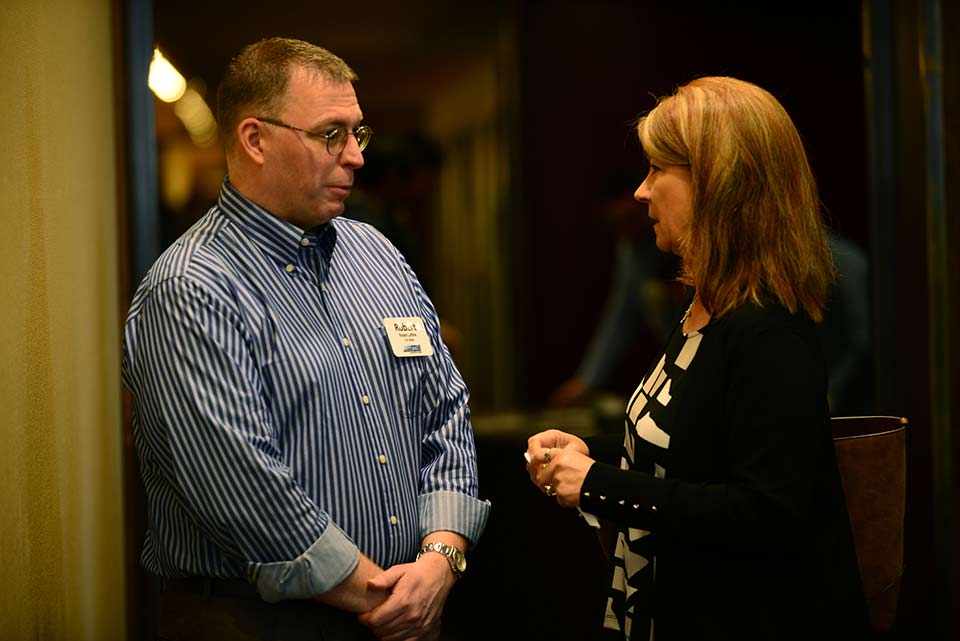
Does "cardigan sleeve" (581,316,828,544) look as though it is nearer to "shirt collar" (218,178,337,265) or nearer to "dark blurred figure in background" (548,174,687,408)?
"shirt collar" (218,178,337,265)

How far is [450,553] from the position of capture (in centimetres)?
190

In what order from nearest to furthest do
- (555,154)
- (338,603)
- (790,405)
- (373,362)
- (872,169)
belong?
(790,405)
(338,603)
(373,362)
(872,169)
(555,154)

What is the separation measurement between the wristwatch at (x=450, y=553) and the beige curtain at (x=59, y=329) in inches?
29.4

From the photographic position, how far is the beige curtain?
192cm

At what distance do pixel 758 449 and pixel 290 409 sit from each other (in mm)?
767

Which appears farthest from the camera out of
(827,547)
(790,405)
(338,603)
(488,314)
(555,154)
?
(488,314)

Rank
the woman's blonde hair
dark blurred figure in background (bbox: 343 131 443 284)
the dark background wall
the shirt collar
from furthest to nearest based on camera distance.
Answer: the dark background wall, dark blurred figure in background (bbox: 343 131 443 284), the shirt collar, the woman's blonde hair

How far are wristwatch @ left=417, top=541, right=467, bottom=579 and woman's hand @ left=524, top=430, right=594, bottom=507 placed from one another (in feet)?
0.73

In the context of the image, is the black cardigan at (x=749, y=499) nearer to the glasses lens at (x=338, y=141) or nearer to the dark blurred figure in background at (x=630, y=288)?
the glasses lens at (x=338, y=141)

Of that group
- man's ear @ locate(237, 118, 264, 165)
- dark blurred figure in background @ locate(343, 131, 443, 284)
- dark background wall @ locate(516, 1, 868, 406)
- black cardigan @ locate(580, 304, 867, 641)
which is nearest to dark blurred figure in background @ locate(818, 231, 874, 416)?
dark blurred figure in background @ locate(343, 131, 443, 284)

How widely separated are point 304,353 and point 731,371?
2.34ft

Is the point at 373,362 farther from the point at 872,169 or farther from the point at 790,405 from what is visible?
the point at 872,169

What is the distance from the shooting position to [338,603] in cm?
175

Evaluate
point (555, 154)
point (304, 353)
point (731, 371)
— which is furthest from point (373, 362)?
point (555, 154)
